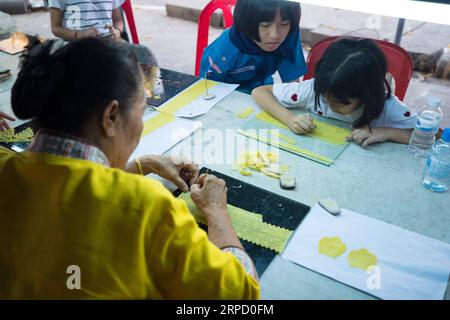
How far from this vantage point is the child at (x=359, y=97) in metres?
1.62

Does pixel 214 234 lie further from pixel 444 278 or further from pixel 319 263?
pixel 444 278

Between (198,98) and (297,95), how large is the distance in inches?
19.8

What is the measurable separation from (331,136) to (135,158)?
0.86 m

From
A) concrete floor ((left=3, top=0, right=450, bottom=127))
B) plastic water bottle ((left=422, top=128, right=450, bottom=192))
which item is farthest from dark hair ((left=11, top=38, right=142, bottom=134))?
concrete floor ((left=3, top=0, right=450, bottom=127))

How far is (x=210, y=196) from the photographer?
129 centimetres

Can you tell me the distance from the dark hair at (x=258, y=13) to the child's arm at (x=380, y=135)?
752mm

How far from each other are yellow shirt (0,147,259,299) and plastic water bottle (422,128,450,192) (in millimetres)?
968

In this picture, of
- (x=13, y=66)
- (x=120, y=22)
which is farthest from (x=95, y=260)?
(x=120, y=22)

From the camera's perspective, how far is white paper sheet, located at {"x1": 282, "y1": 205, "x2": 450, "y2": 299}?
42.2 inches

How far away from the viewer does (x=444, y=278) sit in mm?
1097

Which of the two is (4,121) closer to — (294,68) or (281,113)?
(281,113)

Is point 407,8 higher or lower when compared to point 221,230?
higher

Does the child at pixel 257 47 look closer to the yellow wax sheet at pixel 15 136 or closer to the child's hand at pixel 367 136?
the child's hand at pixel 367 136

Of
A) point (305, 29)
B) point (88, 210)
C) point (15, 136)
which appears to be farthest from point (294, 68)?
point (305, 29)
